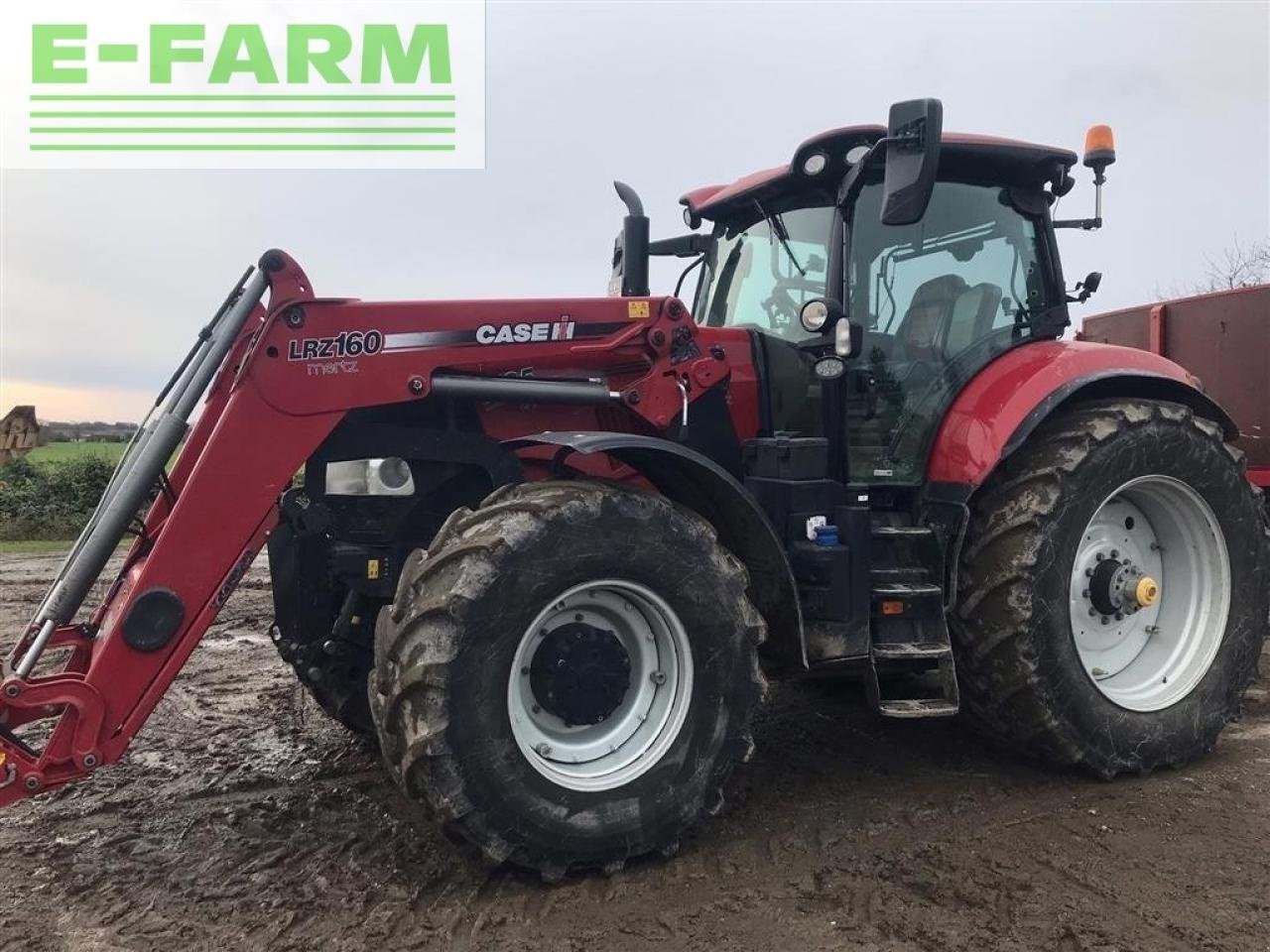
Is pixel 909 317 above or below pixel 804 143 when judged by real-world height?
below

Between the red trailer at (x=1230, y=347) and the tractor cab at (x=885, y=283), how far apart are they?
142 inches

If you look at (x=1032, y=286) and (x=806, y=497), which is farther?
(x=1032, y=286)

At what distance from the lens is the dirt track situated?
2801 mm

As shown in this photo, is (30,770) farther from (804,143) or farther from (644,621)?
(804,143)

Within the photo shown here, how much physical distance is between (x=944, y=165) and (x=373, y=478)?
2.74m

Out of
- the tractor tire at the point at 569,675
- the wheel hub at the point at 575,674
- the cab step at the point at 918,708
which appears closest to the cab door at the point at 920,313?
the cab step at the point at 918,708

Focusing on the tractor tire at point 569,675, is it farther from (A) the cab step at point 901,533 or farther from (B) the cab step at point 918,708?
(A) the cab step at point 901,533

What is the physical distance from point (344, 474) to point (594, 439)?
1.01 meters

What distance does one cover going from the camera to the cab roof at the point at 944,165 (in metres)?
3.95

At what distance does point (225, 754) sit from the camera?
4.42m

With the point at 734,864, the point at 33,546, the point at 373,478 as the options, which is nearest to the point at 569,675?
the point at 734,864

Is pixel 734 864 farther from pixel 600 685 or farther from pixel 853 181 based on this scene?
pixel 853 181

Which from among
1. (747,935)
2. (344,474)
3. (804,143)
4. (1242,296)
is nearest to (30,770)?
(344,474)

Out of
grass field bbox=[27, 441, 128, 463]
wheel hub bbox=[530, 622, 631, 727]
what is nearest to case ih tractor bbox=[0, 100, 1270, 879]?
wheel hub bbox=[530, 622, 631, 727]
